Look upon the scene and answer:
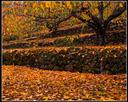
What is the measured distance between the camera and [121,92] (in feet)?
40.3

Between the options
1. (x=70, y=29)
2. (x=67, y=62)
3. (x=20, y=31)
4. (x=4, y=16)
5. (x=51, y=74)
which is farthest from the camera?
(x=70, y=29)

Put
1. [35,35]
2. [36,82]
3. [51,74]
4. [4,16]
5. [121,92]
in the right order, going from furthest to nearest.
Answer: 1. [35,35]
2. [4,16]
3. [51,74]
4. [36,82]
5. [121,92]

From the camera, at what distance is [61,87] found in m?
13.4

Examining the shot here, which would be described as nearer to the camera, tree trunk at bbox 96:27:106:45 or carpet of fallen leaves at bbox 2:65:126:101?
carpet of fallen leaves at bbox 2:65:126:101

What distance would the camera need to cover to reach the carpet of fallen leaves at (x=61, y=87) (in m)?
11.8

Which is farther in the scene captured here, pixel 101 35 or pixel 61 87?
pixel 101 35

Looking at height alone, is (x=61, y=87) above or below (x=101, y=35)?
below

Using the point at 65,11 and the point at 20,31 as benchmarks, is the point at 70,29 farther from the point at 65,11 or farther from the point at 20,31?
the point at 65,11

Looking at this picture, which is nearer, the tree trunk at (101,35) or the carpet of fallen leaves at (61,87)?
the carpet of fallen leaves at (61,87)

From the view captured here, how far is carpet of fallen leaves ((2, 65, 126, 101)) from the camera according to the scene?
11805 millimetres

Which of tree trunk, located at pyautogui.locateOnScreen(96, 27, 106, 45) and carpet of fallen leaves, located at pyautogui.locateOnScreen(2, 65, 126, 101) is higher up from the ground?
tree trunk, located at pyautogui.locateOnScreen(96, 27, 106, 45)

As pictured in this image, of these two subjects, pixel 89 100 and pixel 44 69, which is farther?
pixel 44 69

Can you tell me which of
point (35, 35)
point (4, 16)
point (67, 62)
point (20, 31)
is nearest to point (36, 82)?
point (67, 62)

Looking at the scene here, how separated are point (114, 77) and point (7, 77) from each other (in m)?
4.95
